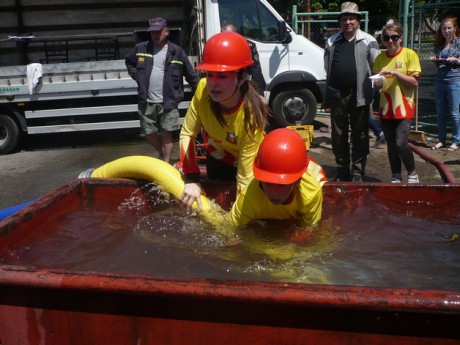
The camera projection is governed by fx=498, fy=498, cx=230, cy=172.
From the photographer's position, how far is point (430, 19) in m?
12.7

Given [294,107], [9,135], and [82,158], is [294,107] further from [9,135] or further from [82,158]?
[9,135]

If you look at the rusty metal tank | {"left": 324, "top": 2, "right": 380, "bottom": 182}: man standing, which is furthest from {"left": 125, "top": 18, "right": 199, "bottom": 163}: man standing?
the rusty metal tank

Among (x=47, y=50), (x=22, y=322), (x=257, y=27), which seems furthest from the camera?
(x=47, y=50)

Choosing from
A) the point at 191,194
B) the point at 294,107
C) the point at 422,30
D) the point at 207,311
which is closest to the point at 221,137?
the point at 191,194

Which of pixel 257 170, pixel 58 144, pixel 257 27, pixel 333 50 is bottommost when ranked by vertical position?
pixel 58 144

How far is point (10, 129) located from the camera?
8.89 metres

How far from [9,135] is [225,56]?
6.83 meters

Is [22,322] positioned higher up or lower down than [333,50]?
lower down

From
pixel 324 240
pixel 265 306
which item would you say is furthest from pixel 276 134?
pixel 265 306

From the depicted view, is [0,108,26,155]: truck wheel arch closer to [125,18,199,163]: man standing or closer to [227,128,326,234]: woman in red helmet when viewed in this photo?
[125,18,199,163]: man standing

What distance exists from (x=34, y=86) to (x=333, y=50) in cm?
527

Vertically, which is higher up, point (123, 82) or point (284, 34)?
point (284, 34)

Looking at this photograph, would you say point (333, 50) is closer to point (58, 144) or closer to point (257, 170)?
point (257, 170)

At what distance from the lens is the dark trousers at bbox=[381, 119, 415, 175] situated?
5453 millimetres
